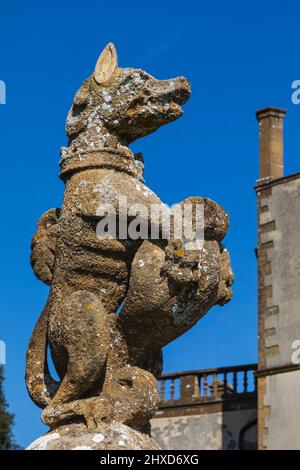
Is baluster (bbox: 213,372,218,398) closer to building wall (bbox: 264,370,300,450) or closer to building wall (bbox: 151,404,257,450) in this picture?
building wall (bbox: 151,404,257,450)

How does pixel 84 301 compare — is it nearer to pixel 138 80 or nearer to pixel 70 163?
pixel 70 163

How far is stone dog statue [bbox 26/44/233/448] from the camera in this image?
256 inches

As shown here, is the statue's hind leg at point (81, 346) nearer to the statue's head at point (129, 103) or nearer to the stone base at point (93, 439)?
the stone base at point (93, 439)

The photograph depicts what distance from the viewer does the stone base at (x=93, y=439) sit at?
6.24m

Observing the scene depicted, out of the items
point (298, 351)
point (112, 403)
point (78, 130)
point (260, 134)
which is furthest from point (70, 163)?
point (260, 134)

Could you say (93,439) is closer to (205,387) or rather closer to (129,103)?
(129,103)

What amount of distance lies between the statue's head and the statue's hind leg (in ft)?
2.90

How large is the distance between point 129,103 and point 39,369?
1.42m

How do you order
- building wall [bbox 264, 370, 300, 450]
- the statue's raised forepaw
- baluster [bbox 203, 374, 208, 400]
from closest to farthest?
the statue's raised forepaw, building wall [bbox 264, 370, 300, 450], baluster [bbox 203, 374, 208, 400]

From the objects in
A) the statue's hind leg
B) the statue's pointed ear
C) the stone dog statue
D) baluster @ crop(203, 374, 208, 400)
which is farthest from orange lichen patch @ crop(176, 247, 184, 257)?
baluster @ crop(203, 374, 208, 400)

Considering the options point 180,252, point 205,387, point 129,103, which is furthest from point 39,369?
point 205,387

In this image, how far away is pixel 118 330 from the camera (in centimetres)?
670

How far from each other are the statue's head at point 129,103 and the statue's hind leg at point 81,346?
88 centimetres

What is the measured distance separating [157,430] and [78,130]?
2613 cm
